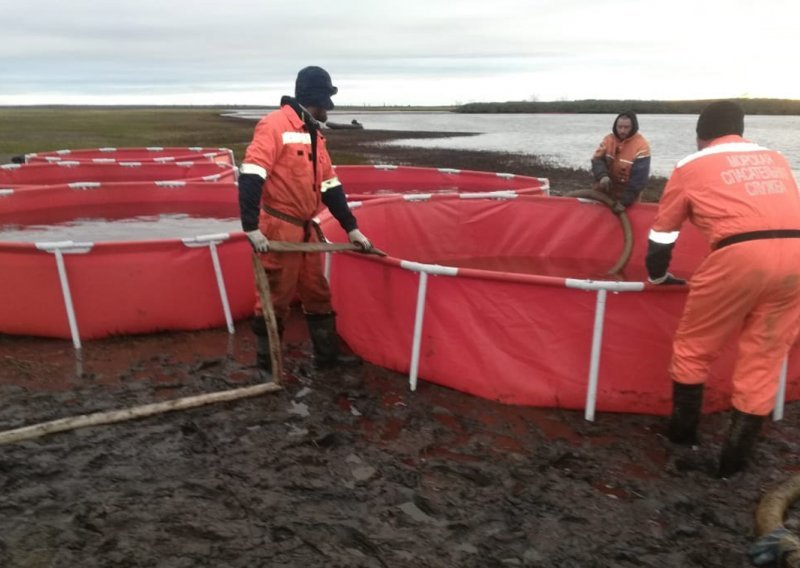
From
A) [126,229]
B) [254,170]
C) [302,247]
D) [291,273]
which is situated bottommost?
[126,229]

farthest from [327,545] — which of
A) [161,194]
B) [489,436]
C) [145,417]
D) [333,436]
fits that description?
[161,194]

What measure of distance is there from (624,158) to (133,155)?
36.0 ft

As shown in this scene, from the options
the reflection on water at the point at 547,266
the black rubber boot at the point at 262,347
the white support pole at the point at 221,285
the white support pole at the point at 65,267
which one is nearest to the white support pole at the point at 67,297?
the white support pole at the point at 65,267

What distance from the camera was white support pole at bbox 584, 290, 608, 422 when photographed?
4.11 metres

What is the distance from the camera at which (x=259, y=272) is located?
14.5 feet

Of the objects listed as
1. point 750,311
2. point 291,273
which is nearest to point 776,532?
point 750,311

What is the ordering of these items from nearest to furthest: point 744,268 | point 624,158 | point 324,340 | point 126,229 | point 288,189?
1. point 744,268
2. point 288,189
3. point 324,340
4. point 624,158
5. point 126,229

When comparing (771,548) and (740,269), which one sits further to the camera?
(740,269)

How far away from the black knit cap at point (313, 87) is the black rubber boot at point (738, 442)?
10.7ft

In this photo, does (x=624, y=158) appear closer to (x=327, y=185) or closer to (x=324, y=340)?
(x=327, y=185)

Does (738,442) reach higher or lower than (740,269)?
lower

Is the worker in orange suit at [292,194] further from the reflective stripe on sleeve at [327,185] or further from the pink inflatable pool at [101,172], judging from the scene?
the pink inflatable pool at [101,172]

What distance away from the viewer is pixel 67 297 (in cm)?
530

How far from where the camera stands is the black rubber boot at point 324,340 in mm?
4945
